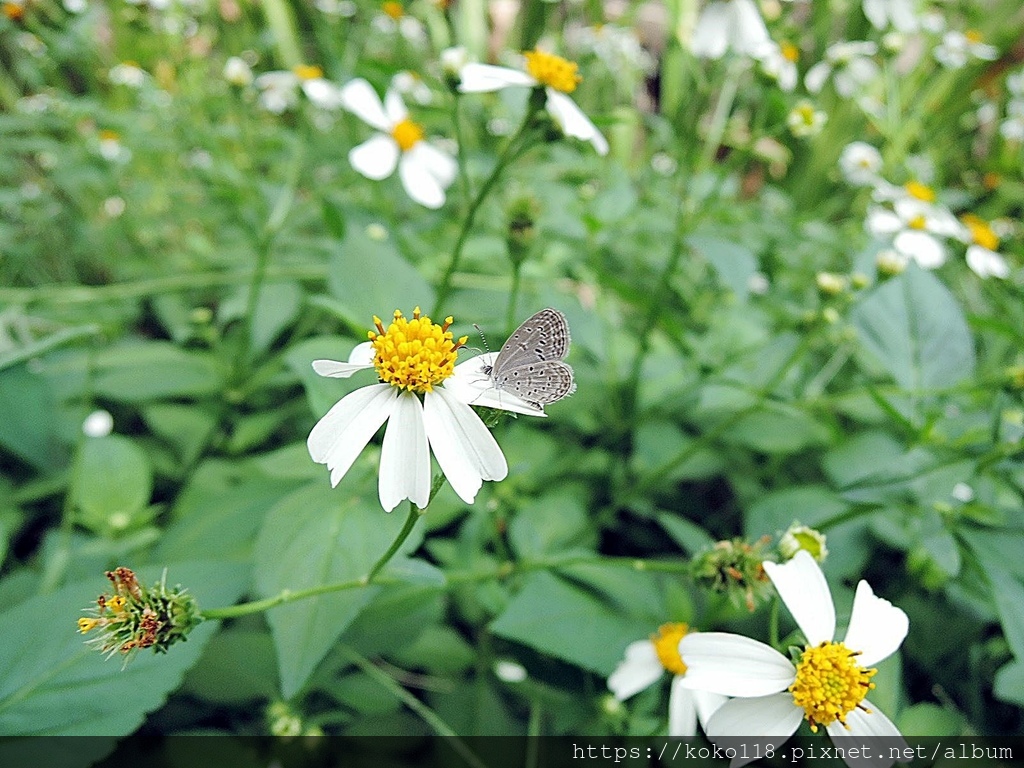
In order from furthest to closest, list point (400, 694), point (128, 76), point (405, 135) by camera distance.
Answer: point (128, 76)
point (405, 135)
point (400, 694)

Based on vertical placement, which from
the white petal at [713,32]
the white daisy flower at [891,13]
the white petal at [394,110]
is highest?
the white petal at [713,32]

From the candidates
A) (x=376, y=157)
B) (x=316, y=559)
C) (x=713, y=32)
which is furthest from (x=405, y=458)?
(x=713, y=32)

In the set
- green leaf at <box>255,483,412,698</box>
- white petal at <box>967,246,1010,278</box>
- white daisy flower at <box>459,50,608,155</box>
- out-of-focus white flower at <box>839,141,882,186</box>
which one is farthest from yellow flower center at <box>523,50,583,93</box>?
out-of-focus white flower at <box>839,141,882,186</box>

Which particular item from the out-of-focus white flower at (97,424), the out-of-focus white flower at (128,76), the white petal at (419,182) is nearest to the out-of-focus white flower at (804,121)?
the white petal at (419,182)

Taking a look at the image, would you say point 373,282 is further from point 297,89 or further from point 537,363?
point 297,89

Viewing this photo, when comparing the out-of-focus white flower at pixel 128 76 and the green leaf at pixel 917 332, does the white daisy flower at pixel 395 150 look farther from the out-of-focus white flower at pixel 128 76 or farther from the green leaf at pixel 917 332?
the out-of-focus white flower at pixel 128 76

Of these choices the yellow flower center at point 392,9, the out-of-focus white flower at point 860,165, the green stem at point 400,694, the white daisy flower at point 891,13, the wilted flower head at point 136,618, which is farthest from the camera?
the out-of-focus white flower at point 860,165
